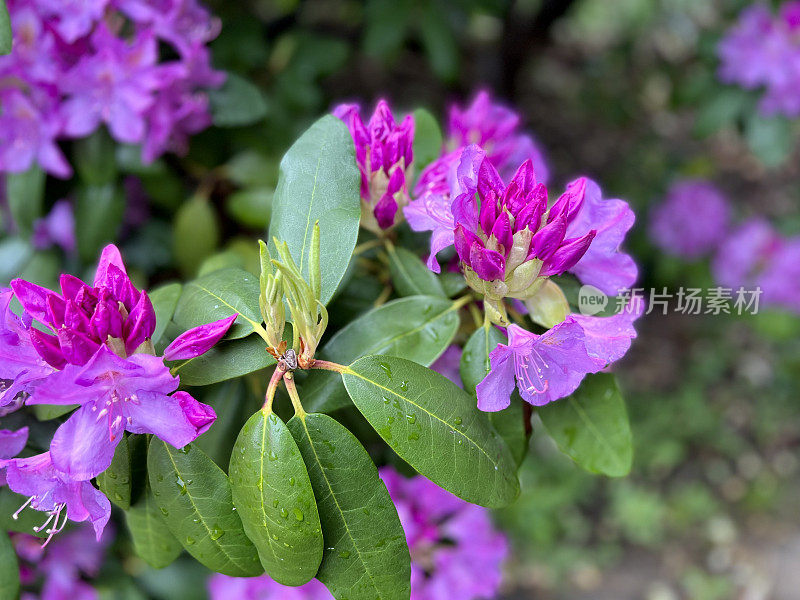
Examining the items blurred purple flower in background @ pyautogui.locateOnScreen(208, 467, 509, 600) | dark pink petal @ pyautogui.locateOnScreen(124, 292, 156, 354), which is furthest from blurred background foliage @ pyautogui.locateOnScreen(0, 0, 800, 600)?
blurred purple flower in background @ pyautogui.locateOnScreen(208, 467, 509, 600)

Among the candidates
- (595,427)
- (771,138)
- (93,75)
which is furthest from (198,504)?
(771,138)

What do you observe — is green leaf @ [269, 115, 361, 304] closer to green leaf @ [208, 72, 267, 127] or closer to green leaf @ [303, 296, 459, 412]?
green leaf @ [303, 296, 459, 412]

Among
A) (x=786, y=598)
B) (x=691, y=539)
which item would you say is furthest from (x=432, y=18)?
(x=786, y=598)

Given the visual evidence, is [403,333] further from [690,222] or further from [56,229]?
[690,222]

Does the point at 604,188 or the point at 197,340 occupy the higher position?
the point at 197,340

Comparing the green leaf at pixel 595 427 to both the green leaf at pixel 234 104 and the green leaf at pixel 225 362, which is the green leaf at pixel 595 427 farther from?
the green leaf at pixel 234 104

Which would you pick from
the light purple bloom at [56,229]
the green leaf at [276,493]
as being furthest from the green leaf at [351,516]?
the light purple bloom at [56,229]
